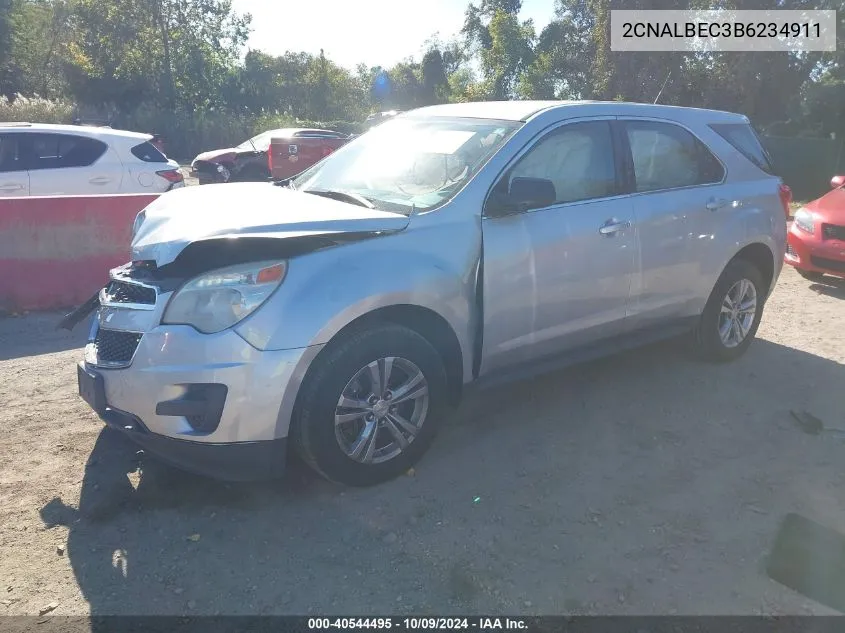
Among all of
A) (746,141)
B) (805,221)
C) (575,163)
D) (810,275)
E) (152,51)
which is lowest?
(810,275)

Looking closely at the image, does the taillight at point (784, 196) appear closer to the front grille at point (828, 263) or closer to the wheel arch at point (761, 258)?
the wheel arch at point (761, 258)

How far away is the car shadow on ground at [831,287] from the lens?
25.5 ft

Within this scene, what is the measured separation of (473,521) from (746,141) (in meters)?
3.83

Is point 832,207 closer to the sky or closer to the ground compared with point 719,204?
closer to the ground

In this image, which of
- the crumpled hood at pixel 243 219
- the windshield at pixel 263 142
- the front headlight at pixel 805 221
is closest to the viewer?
the crumpled hood at pixel 243 219

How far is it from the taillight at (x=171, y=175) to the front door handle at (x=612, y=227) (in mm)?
6680

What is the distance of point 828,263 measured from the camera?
780cm

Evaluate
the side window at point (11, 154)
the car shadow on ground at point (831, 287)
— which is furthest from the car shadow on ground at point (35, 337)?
the car shadow on ground at point (831, 287)

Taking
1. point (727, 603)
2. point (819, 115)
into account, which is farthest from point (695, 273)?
point (819, 115)

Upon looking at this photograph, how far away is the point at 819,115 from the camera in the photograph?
18.9 metres

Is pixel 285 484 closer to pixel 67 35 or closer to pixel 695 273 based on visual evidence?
pixel 695 273

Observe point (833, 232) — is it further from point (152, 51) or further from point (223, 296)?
point (152, 51)

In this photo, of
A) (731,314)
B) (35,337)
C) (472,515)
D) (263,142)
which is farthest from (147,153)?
(263,142)

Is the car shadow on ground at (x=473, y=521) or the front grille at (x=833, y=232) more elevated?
the front grille at (x=833, y=232)
